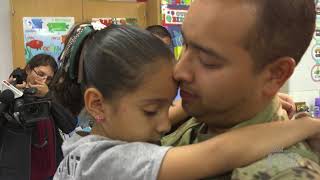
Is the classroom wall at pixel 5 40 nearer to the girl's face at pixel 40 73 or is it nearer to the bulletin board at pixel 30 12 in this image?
the bulletin board at pixel 30 12

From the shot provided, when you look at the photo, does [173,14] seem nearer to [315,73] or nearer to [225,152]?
[315,73]

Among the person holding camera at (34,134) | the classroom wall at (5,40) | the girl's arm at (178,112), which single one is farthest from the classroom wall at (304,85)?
the girl's arm at (178,112)

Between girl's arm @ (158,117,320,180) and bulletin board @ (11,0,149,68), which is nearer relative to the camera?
girl's arm @ (158,117,320,180)

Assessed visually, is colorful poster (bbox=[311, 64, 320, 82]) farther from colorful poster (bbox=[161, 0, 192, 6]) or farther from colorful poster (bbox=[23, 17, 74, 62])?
colorful poster (bbox=[23, 17, 74, 62])

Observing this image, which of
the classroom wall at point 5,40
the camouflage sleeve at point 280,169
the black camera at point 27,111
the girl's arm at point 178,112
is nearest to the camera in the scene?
the camouflage sleeve at point 280,169

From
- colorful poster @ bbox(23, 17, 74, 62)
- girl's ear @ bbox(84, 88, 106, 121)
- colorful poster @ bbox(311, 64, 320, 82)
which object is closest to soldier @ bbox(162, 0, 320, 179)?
girl's ear @ bbox(84, 88, 106, 121)

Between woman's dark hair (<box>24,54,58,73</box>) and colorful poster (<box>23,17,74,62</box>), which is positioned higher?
colorful poster (<box>23,17,74,62</box>)

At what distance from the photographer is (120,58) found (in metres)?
0.93

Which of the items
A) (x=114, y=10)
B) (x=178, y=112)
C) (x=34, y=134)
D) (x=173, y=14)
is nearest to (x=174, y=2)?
(x=173, y=14)

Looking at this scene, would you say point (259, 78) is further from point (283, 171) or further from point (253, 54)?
point (283, 171)

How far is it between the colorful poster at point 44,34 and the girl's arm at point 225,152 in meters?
3.37

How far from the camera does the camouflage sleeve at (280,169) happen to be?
74 centimetres

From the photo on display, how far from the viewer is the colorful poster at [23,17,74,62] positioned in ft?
13.3

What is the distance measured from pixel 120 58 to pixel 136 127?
0.15 m
